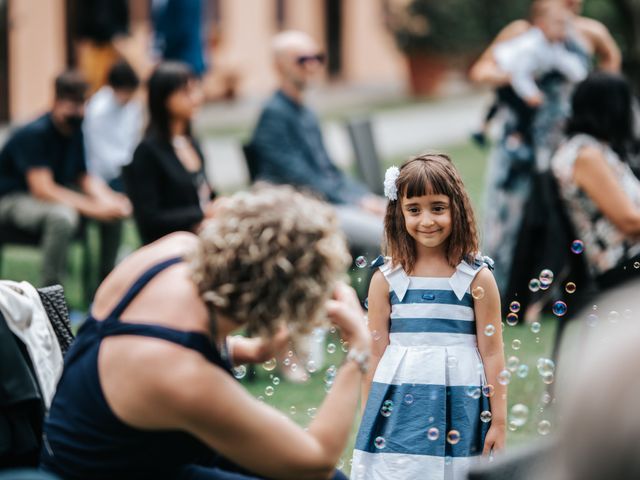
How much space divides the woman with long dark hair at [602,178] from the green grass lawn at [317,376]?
25.8 inches

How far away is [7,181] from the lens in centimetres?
735

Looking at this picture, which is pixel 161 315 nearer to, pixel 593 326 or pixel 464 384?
pixel 464 384

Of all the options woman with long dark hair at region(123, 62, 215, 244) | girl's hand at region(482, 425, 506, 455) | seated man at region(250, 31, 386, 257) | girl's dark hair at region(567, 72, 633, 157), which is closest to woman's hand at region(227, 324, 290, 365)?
girl's hand at region(482, 425, 506, 455)

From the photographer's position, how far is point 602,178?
5418 millimetres

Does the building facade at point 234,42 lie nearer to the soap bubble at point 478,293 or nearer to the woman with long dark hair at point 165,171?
the woman with long dark hair at point 165,171

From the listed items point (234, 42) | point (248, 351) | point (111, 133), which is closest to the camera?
point (248, 351)

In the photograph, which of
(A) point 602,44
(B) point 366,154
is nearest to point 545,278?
(A) point 602,44

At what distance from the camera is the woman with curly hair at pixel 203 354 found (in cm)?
277

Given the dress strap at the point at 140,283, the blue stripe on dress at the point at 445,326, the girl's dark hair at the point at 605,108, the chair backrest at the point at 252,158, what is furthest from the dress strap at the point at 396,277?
the chair backrest at the point at 252,158

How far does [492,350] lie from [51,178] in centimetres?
438

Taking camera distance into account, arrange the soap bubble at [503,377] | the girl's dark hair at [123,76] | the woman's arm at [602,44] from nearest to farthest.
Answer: the soap bubble at [503,377], the woman's arm at [602,44], the girl's dark hair at [123,76]

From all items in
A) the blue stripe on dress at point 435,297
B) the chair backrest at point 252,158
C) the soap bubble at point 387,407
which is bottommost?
the chair backrest at point 252,158

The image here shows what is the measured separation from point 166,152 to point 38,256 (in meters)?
3.43

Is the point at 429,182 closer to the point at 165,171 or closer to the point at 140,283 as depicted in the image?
the point at 140,283
